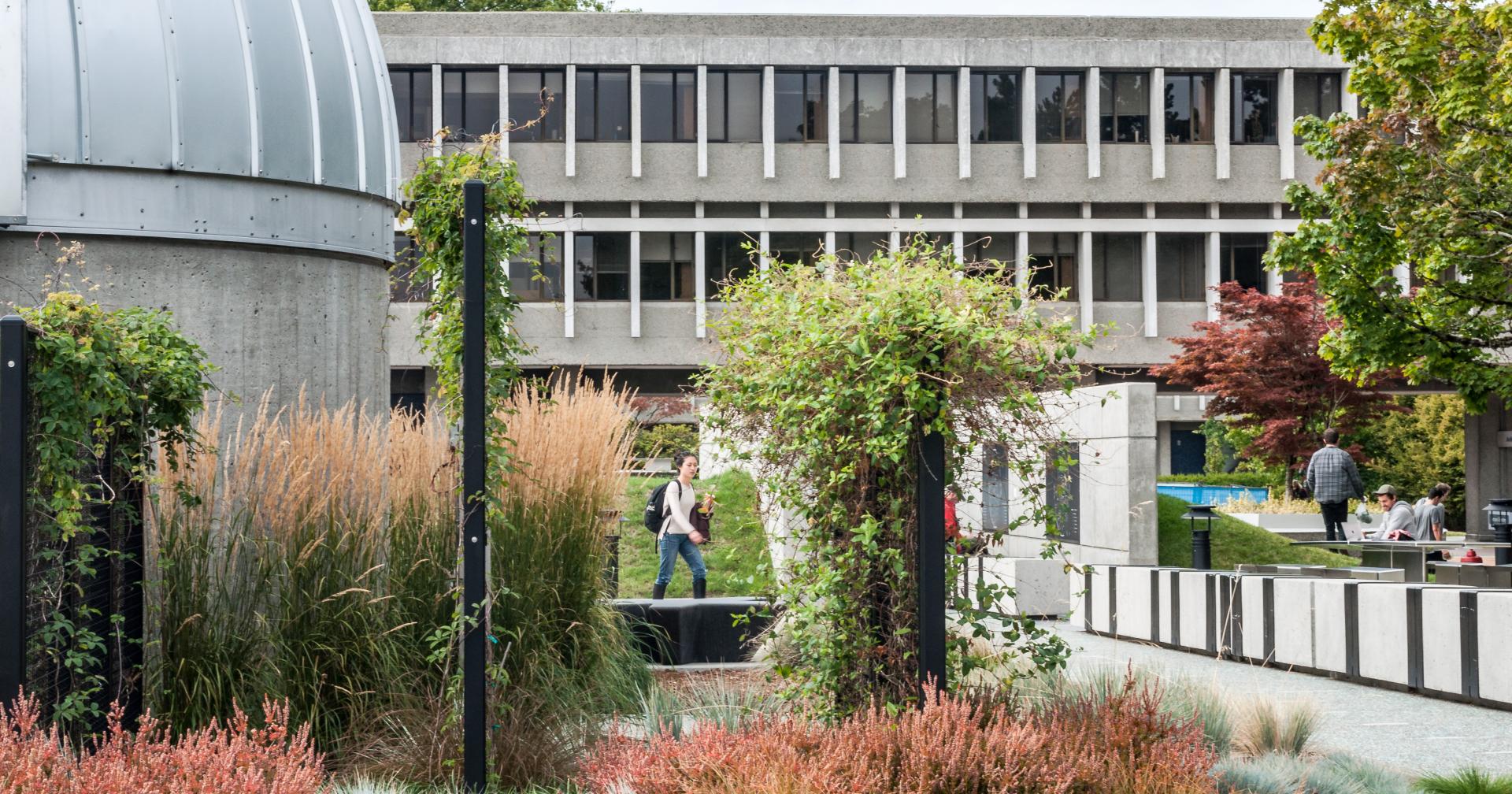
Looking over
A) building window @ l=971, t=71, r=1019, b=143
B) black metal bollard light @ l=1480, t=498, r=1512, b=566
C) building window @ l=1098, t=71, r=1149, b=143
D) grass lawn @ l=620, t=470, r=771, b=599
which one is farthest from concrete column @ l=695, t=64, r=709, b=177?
black metal bollard light @ l=1480, t=498, r=1512, b=566

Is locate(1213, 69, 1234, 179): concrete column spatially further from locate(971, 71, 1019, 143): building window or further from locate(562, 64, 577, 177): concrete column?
locate(562, 64, 577, 177): concrete column

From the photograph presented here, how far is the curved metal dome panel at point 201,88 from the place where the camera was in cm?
777

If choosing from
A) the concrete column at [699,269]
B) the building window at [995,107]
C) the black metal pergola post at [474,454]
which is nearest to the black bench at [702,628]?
the black metal pergola post at [474,454]

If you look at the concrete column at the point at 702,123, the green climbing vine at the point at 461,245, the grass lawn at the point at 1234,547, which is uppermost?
the concrete column at the point at 702,123

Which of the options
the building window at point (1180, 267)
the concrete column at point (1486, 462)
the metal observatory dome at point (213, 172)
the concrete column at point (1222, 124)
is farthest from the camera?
the building window at point (1180, 267)

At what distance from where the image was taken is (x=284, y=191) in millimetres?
8492

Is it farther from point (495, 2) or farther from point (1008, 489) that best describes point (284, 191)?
point (495, 2)

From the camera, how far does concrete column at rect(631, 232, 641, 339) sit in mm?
35938

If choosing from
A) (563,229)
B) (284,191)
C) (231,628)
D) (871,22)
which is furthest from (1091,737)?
(871,22)

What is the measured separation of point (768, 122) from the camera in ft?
117

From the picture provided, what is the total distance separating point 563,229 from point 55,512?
30.0m

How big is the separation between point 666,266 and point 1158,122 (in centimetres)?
1336

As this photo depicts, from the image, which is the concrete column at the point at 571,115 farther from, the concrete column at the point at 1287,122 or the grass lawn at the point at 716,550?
the concrete column at the point at 1287,122

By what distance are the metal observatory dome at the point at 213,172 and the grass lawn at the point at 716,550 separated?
5537 mm
